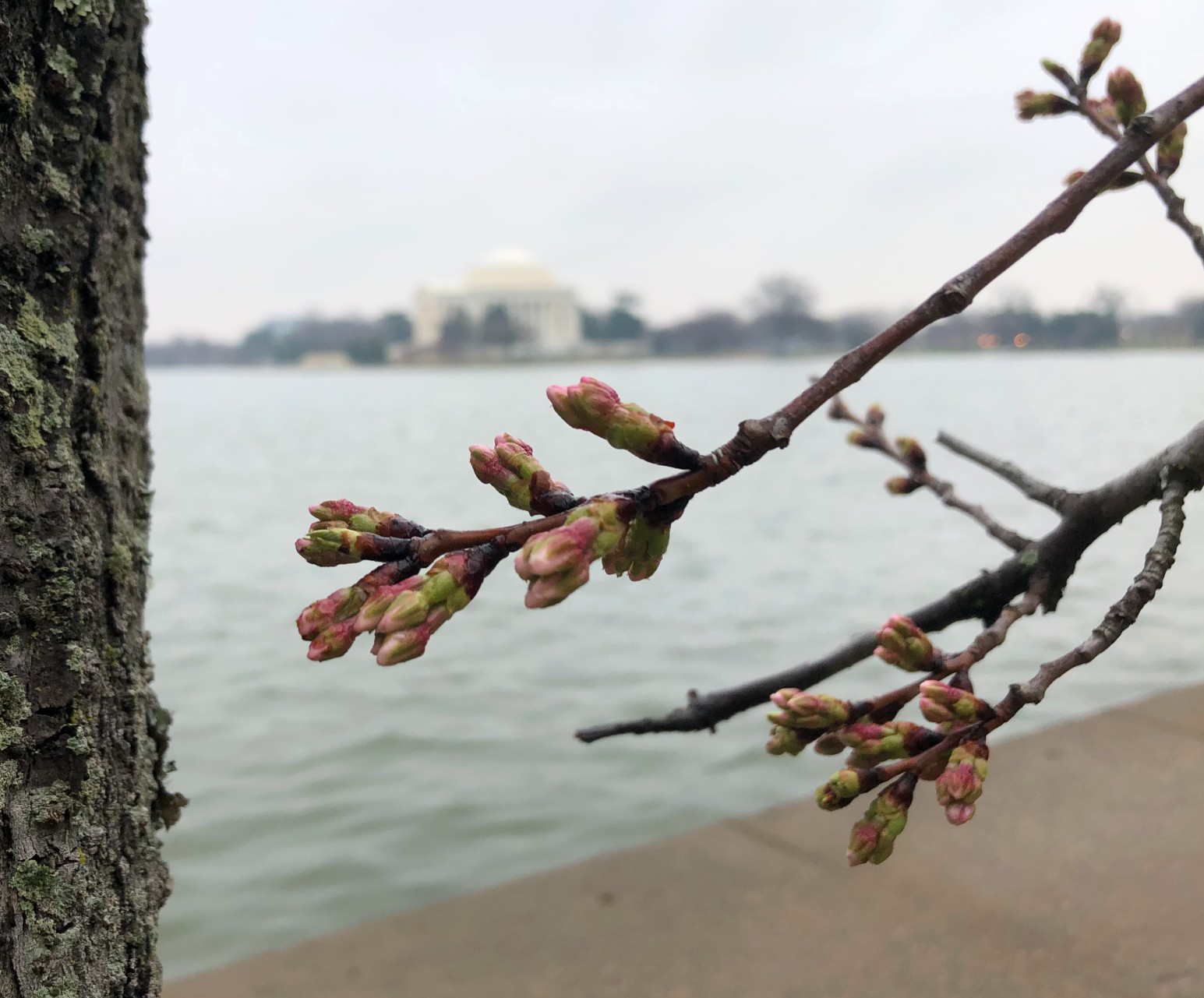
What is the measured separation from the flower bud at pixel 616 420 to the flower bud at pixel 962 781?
32 cm

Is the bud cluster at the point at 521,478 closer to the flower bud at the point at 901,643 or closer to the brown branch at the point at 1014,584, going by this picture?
the flower bud at the point at 901,643

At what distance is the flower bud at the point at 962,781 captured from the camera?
2.48 feet

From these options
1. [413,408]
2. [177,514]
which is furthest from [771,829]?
[413,408]

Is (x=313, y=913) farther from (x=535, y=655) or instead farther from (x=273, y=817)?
(x=535, y=655)

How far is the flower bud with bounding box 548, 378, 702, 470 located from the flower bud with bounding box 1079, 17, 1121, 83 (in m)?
0.82

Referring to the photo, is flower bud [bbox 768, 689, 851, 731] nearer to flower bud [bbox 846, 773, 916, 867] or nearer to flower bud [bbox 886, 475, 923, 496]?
flower bud [bbox 846, 773, 916, 867]

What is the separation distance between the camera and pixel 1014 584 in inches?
44.6

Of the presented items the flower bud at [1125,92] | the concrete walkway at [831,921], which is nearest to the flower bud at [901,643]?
the flower bud at [1125,92]

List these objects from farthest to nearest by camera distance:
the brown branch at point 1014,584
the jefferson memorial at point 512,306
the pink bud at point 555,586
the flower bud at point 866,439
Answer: the jefferson memorial at point 512,306 < the flower bud at point 866,439 < the brown branch at point 1014,584 < the pink bud at point 555,586

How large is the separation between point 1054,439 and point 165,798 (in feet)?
76.6

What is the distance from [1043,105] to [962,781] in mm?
824

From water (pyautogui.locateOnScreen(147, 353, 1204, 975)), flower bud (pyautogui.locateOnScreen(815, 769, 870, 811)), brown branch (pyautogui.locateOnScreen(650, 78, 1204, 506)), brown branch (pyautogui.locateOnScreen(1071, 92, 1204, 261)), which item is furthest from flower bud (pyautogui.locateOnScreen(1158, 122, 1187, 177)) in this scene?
water (pyautogui.locateOnScreen(147, 353, 1204, 975))

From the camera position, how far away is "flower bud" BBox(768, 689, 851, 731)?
2.52 feet

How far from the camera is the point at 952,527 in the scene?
13227mm
